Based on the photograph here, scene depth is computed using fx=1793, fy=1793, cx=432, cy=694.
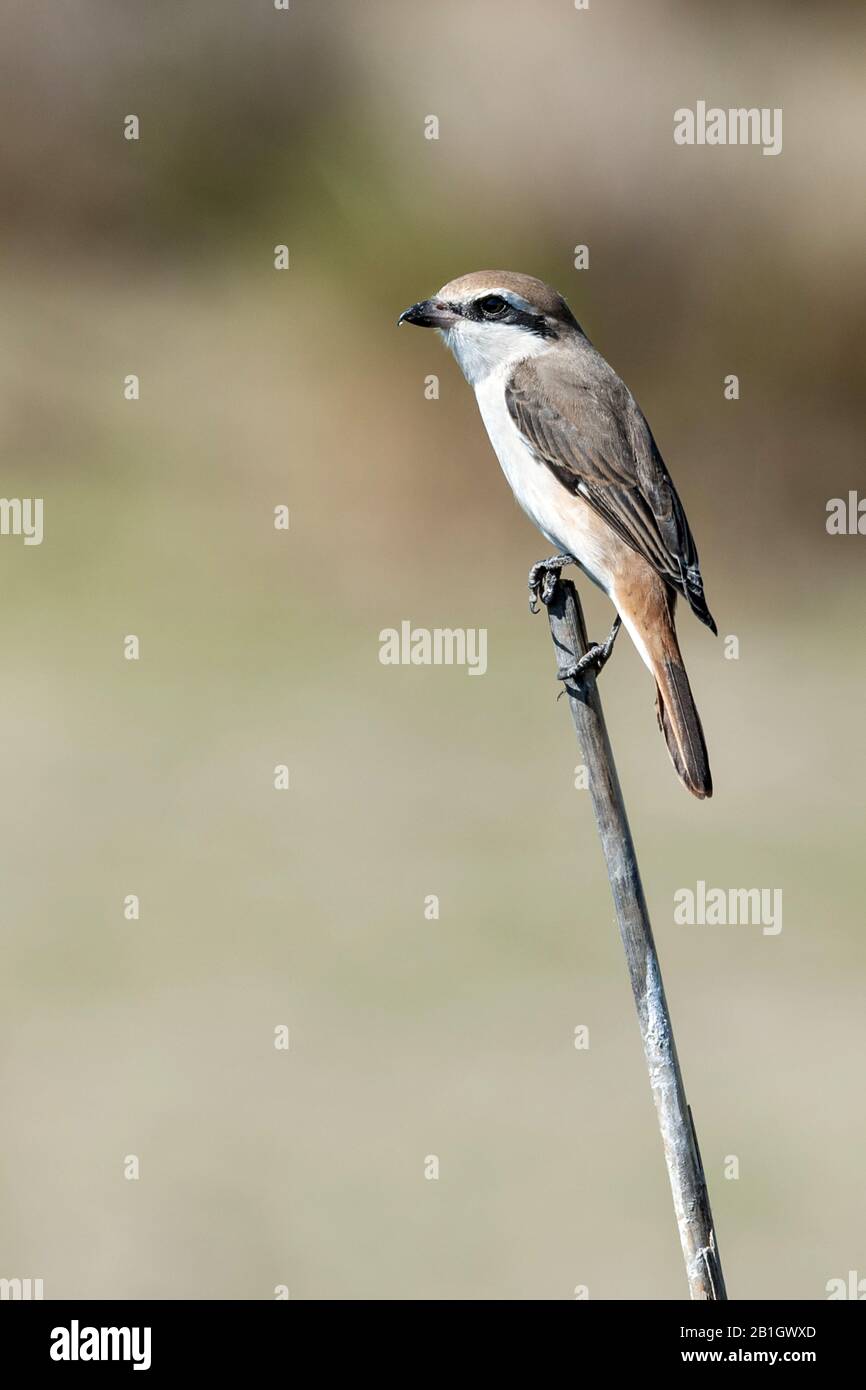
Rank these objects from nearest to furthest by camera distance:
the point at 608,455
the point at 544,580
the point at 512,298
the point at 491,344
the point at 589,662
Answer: the point at 589,662 < the point at 544,580 < the point at 608,455 < the point at 512,298 < the point at 491,344

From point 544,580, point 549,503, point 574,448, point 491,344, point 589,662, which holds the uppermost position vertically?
point 491,344

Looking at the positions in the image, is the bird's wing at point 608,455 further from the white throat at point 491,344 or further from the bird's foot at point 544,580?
the bird's foot at point 544,580

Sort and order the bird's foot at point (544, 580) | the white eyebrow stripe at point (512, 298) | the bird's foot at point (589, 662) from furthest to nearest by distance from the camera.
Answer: the white eyebrow stripe at point (512, 298) < the bird's foot at point (544, 580) < the bird's foot at point (589, 662)

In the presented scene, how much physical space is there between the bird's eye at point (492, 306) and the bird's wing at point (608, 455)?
0.16 meters

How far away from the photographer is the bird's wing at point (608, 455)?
15.7 ft

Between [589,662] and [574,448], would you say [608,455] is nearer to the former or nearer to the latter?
[574,448]

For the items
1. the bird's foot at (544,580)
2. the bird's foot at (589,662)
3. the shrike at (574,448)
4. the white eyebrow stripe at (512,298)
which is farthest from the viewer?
the white eyebrow stripe at (512,298)

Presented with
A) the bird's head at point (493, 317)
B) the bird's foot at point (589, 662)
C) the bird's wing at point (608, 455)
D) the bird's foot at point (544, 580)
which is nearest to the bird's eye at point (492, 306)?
the bird's head at point (493, 317)

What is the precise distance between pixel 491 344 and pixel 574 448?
1.49 feet

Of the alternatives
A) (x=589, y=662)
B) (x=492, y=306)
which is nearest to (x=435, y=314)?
(x=492, y=306)

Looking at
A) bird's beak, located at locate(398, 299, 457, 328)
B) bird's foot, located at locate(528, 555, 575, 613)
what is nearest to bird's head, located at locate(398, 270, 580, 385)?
bird's beak, located at locate(398, 299, 457, 328)

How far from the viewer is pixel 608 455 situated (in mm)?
4895

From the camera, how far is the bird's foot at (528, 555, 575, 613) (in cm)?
405

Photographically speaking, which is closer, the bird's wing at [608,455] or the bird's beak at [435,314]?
the bird's wing at [608,455]
